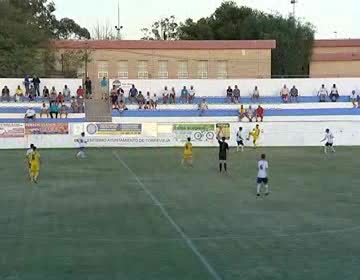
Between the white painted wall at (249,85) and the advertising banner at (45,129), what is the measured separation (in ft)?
24.1

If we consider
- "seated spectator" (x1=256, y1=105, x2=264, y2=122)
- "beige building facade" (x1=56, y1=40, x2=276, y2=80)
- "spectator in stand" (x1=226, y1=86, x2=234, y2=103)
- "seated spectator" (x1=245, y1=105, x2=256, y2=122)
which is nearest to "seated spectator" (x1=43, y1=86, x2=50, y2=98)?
"beige building facade" (x1=56, y1=40, x2=276, y2=80)

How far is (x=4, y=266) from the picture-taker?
40.0 feet

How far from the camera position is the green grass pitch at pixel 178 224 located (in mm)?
12156

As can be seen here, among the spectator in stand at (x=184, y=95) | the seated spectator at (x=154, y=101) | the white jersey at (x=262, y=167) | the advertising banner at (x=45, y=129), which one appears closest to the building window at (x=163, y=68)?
the spectator in stand at (x=184, y=95)

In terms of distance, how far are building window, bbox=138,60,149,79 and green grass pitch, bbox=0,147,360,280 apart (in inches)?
1140

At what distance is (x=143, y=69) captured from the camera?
59.2 meters

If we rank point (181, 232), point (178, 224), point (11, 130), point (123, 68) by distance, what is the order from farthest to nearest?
point (123, 68)
point (11, 130)
point (178, 224)
point (181, 232)

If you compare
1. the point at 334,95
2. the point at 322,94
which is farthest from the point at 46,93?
the point at 334,95

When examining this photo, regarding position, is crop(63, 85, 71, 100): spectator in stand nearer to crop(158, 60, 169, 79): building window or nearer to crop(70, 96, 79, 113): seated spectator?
crop(70, 96, 79, 113): seated spectator

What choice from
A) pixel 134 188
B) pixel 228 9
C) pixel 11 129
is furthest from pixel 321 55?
pixel 134 188

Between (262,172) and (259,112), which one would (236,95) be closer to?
(259,112)

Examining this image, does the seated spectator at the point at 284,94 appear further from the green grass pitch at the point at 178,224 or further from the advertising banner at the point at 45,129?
the green grass pitch at the point at 178,224

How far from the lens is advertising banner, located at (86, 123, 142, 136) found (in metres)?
44.3

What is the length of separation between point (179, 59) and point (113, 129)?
→ 16.8 m
